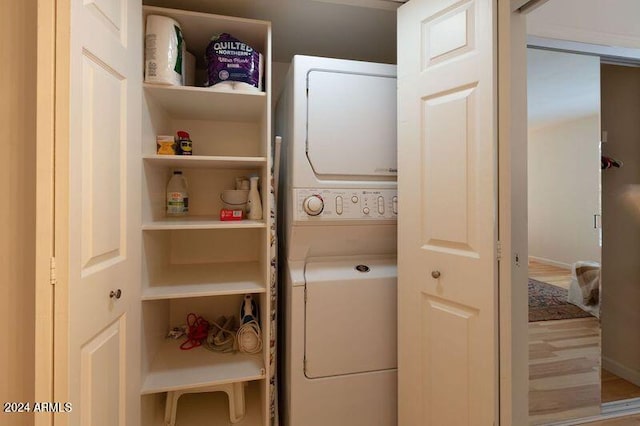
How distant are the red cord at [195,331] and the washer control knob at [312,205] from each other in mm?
989

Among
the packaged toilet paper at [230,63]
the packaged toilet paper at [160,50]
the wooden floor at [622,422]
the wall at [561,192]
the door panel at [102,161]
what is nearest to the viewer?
the door panel at [102,161]

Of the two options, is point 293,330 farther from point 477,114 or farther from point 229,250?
point 477,114

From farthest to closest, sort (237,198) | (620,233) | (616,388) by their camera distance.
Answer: (620,233) < (616,388) < (237,198)

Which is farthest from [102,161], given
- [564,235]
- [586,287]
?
[564,235]

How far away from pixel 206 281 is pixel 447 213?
121cm

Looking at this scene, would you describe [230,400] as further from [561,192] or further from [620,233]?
[561,192]

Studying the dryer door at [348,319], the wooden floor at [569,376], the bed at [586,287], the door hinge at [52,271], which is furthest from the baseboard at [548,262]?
the door hinge at [52,271]

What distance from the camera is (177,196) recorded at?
167 centimetres

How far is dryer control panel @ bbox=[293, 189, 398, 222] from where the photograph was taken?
4.79ft

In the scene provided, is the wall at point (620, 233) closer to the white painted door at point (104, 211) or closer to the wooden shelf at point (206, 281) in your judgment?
the wooden shelf at point (206, 281)

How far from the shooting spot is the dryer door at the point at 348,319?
1.47m

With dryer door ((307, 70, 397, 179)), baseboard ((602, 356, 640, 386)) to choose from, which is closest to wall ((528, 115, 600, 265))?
baseboard ((602, 356, 640, 386))

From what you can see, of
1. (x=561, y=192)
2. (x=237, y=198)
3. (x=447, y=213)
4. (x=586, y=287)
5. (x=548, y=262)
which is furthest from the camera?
(x=548, y=262)

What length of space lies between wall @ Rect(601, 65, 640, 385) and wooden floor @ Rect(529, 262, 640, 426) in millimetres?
115
